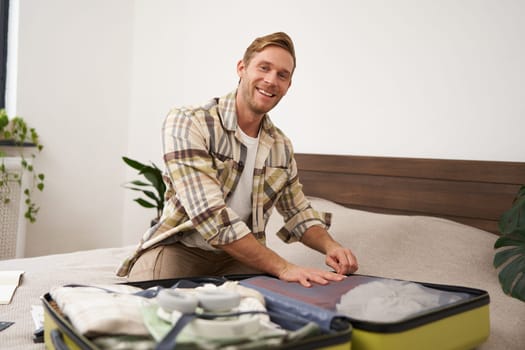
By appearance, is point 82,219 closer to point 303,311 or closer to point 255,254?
point 255,254

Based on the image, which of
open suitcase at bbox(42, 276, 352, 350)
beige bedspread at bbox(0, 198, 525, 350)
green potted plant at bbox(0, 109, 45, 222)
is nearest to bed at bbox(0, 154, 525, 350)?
beige bedspread at bbox(0, 198, 525, 350)

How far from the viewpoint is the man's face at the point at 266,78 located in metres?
1.58

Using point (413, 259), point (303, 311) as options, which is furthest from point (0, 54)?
point (303, 311)

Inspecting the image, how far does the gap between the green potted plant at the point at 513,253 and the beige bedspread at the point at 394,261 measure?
0.12 feet

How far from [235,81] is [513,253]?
1.75 m

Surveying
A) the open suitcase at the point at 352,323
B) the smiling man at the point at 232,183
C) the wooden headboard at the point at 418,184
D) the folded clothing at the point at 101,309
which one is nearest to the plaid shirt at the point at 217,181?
the smiling man at the point at 232,183

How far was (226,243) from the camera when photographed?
4.58ft

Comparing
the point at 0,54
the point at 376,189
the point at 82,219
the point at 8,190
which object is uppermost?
the point at 0,54

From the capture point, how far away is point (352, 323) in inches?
35.5

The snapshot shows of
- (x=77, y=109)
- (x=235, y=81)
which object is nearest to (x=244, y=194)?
(x=235, y=81)

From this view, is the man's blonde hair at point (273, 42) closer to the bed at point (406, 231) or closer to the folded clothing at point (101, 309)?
the bed at point (406, 231)

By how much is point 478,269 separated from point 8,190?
2.35 m

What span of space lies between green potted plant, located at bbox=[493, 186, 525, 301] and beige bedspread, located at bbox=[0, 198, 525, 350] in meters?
0.04

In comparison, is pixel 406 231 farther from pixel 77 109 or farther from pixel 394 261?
pixel 77 109
